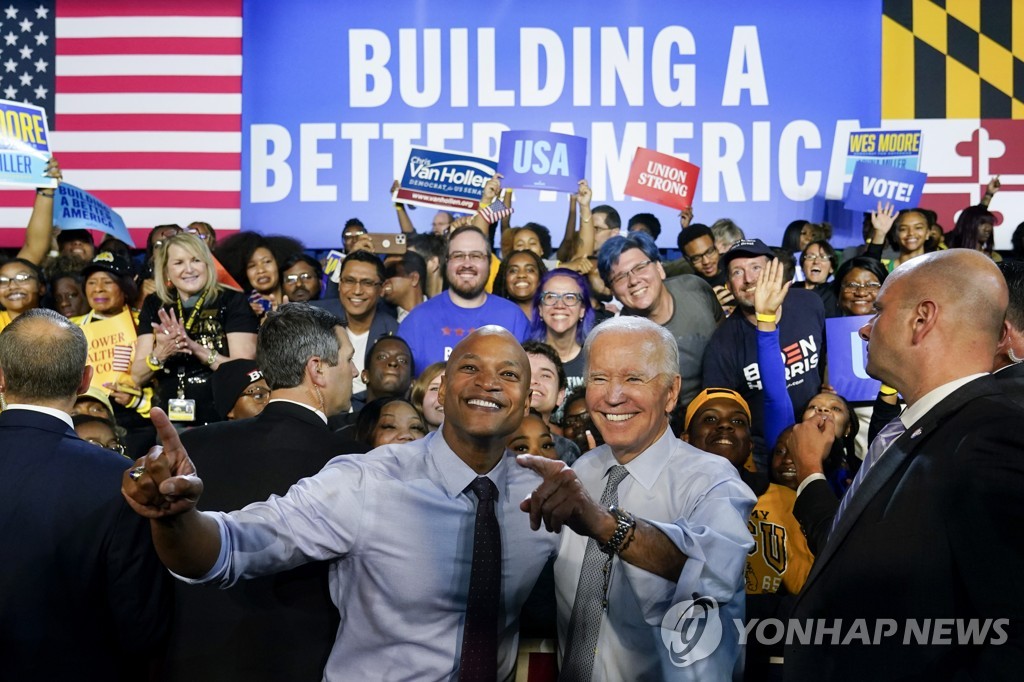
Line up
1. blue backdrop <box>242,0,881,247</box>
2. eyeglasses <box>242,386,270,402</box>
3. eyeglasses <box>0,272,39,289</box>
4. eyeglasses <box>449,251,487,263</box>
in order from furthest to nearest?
blue backdrop <box>242,0,881,247</box> < eyeglasses <box>0,272,39,289</box> < eyeglasses <box>449,251,487,263</box> < eyeglasses <box>242,386,270,402</box>

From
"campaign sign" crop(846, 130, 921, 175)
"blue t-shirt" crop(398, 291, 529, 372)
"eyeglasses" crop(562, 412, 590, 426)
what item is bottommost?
"eyeglasses" crop(562, 412, 590, 426)

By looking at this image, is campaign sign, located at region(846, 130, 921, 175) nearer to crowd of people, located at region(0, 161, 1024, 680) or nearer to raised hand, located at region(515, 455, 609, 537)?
crowd of people, located at region(0, 161, 1024, 680)

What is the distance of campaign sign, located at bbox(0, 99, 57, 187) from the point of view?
690 centimetres

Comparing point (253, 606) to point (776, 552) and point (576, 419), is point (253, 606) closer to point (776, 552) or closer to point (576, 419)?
point (776, 552)

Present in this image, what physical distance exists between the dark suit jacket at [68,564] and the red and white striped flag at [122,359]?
2.93 meters

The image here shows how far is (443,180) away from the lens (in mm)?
7453

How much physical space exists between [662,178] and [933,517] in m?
5.94

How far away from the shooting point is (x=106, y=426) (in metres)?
4.93

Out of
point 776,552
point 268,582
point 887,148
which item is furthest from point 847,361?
point 268,582

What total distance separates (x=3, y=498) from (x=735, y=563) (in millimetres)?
1784

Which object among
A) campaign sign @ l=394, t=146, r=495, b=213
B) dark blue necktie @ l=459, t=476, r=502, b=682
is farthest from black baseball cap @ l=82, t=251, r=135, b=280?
dark blue necktie @ l=459, t=476, r=502, b=682

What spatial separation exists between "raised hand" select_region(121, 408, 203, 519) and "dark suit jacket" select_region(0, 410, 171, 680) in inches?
32.2

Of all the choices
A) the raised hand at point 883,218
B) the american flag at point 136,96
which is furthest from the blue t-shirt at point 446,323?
the american flag at point 136,96

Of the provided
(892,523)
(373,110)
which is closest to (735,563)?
(892,523)
